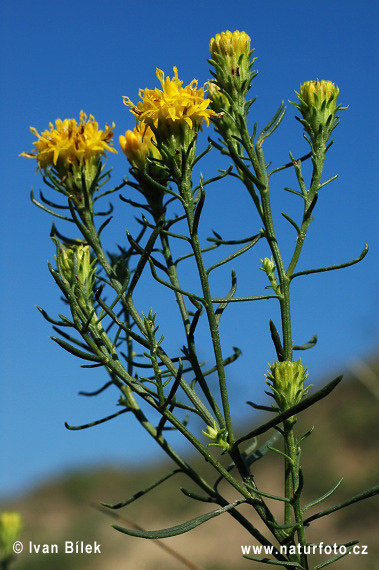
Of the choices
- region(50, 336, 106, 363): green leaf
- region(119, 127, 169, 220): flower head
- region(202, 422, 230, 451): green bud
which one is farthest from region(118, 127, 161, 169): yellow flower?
region(202, 422, 230, 451): green bud

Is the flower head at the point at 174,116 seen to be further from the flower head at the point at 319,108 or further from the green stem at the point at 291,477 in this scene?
the green stem at the point at 291,477

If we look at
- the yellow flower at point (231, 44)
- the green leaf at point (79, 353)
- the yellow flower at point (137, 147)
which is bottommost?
the green leaf at point (79, 353)

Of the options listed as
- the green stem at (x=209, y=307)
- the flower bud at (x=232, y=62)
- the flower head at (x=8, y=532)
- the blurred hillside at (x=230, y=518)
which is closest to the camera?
the green stem at (x=209, y=307)

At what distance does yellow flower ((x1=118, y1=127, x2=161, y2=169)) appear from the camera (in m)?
1.75

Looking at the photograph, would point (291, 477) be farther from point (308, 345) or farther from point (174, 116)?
point (174, 116)

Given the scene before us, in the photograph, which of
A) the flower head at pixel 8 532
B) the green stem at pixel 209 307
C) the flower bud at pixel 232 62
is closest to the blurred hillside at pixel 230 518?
the flower head at pixel 8 532

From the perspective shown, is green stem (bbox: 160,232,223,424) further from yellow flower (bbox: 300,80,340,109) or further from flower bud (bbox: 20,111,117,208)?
yellow flower (bbox: 300,80,340,109)

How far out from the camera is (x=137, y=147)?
176 cm

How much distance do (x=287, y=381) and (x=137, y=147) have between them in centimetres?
78

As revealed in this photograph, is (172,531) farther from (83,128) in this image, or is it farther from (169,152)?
(83,128)

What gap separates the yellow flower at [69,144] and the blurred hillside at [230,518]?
31.9 feet

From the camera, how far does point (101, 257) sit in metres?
1.76

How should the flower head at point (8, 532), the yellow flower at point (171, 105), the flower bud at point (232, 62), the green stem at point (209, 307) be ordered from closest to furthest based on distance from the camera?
the green stem at point (209, 307), the yellow flower at point (171, 105), the flower bud at point (232, 62), the flower head at point (8, 532)

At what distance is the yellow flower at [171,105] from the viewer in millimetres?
1507
